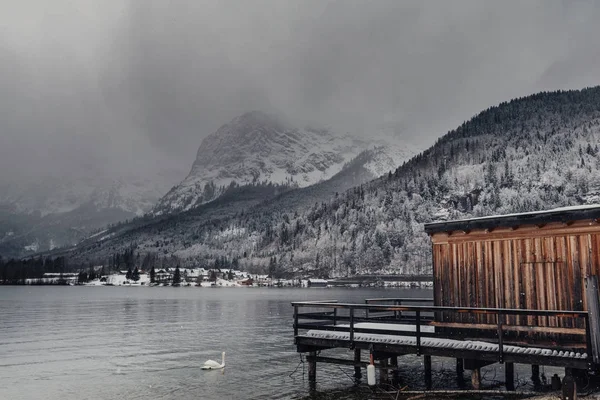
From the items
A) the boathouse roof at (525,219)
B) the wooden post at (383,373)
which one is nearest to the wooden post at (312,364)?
the wooden post at (383,373)

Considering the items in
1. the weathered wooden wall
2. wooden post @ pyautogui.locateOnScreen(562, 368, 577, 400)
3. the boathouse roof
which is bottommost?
wooden post @ pyautogui.locateOnScreen(562, 368, 577, 400)

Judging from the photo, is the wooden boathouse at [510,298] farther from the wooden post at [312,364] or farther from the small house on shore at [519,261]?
the wooden post at [312,364]

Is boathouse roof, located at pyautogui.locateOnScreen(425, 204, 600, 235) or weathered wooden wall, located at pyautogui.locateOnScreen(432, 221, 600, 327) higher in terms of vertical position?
boathouse roof, located at pyautogui.locateOnScreen(425, 204, 600, 235)

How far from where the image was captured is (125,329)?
61.2 m

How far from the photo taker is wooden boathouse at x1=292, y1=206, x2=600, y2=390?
1898cm

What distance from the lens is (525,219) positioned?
21234mm

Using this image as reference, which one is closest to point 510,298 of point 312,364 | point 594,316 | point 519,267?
point 519,267

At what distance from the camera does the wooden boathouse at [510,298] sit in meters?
19.0

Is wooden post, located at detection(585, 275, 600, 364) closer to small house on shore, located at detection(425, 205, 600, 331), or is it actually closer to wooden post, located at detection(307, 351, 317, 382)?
small house on shore, located at detection(425, 205, 600, 331)

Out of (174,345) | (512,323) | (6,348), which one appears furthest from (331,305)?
(6,348)

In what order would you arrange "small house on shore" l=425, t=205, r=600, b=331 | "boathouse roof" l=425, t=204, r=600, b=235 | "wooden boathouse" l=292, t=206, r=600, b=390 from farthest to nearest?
"small house on shore" l=425, t=205, r=600, b=331, "boathouse roof" l=425, t=204, r=600, b=235, "wooden boathouse" l=292, t=206, r=600, b=390

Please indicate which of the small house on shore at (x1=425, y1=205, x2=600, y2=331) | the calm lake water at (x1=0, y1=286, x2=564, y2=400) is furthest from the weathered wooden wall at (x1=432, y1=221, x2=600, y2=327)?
the calm lake water at (x1=0, y1=286, x2=564, y2=400)

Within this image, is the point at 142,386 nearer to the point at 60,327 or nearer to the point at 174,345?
the point at 174,345

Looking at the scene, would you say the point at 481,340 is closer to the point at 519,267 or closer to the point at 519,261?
the point at 519,267
